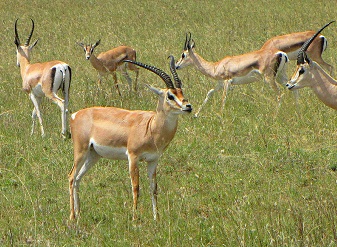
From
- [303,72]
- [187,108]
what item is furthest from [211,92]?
[187,108]

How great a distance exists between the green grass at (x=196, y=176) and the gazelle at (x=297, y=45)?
0.47 metres

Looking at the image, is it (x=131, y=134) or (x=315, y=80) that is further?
(x=315, y=80)

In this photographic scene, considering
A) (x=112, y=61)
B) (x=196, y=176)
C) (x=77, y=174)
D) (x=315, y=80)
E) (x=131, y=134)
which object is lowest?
(x=196, y=176)

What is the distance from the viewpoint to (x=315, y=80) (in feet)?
21.9

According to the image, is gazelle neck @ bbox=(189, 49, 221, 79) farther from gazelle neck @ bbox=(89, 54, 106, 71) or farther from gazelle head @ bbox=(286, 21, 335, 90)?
gazelle head @ bbox=(286, 21, 335, 90)

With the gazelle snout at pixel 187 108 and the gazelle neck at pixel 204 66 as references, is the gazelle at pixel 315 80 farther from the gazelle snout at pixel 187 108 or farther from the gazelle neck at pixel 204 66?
the gazelle snout at pixel 187 108

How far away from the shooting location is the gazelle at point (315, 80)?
6.57 meters

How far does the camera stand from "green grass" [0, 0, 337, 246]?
13.7 feet

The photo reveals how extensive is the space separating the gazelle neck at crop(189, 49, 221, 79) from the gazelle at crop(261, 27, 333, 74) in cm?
113

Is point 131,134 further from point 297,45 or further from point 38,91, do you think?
point 297,45

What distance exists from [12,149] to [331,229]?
151 inches

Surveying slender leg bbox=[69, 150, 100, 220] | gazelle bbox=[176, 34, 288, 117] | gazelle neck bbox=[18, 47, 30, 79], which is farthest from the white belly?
slender leg bbox=[69, 150, 100, 220]

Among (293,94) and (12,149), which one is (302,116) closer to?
(293,94)

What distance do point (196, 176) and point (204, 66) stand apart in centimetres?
382
